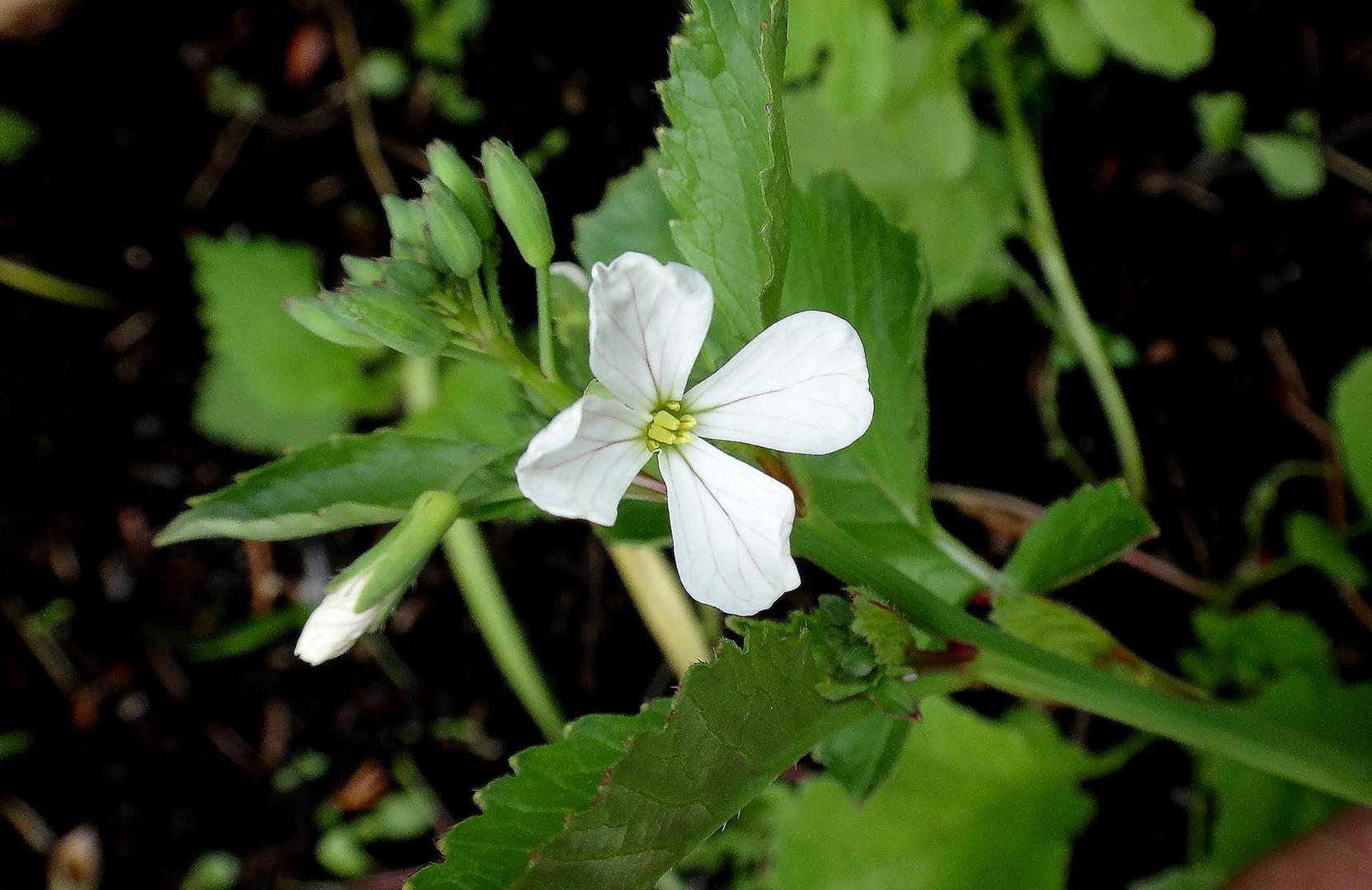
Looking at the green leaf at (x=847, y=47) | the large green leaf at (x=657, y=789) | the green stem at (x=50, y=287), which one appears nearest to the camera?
the large green leaf at (x=657, y=789)

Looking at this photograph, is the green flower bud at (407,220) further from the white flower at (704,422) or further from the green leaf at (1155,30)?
the green leaf at (1155,30)

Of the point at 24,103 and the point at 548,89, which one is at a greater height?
the point at 24,103

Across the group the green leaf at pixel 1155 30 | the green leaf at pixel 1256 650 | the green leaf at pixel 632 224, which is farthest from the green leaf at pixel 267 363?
the green leaf at pixel 1256 650

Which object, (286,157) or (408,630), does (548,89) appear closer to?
(286,157)

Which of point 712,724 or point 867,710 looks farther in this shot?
point 867,710

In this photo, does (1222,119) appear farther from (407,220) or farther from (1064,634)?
(407,220)

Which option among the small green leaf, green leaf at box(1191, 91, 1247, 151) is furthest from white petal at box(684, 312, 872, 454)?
the small green leaf

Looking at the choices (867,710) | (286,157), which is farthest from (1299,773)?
(286,157)
